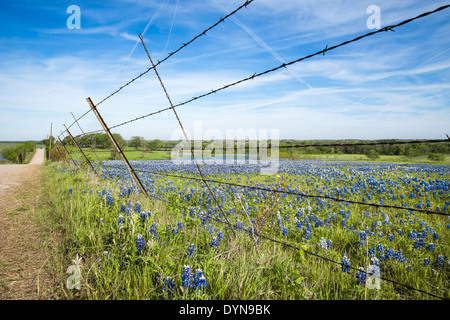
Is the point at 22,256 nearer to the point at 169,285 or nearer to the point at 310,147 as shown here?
the point at 169,285

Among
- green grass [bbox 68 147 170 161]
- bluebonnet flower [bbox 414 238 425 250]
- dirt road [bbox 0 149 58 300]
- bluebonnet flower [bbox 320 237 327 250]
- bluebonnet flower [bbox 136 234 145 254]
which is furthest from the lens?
green grass [bbox 68 147 170 161]

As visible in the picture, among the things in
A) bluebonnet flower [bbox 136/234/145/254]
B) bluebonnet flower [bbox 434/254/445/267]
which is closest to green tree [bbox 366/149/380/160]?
bluebonnet flower [bbox 434/254/445/267]

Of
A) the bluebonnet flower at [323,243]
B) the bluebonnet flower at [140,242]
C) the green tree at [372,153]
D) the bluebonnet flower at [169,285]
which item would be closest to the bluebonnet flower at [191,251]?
the bluebonnet flower at [169,285]

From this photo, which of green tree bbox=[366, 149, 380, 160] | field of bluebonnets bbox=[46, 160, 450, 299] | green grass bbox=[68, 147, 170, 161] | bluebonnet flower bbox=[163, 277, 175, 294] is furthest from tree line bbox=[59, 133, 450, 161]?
green tree bbox=[366, 149, 380, 160]

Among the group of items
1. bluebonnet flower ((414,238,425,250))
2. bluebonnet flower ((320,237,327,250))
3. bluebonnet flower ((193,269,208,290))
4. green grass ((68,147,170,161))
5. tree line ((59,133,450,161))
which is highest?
tree line ((59,133,450,161))

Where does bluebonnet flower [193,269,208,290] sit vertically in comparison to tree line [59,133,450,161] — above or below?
below

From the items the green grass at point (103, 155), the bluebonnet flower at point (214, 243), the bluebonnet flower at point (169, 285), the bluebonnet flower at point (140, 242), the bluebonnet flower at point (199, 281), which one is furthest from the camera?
the green grass at point (103, 155)

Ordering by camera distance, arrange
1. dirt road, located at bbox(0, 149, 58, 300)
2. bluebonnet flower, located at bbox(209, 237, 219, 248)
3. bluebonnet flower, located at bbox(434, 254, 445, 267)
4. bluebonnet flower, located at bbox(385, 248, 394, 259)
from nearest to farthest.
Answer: dirt road, located at bbox(0, 149, 58, 300) < bluebonnet flower, located at bbox(209, 237, 219, 248) < bluebonnet flower, located at bbox(434, 254, 445, 267) < bluebonnet flower, located at bbox(385, 248, 394, 259)

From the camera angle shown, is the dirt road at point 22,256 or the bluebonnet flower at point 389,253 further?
the bluebonnet flower at point 389,253

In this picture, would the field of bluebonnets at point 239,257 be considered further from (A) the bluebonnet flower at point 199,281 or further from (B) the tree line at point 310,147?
(B) the tree line at point 310,147

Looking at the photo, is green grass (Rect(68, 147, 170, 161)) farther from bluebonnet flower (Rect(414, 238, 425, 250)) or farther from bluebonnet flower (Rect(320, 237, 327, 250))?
bluebonnet flower (Rect(414, 238, 425, 250))

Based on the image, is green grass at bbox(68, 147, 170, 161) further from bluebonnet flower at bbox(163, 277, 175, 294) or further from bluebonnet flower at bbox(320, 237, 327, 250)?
bluebonnet flower at bbox(163, 277, 175, 294)

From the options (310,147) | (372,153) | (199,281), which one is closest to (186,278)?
(199,281)

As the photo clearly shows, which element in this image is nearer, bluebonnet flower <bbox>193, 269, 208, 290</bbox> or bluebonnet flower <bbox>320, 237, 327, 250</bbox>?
bluebonnet flower <bbox>193, 269, 208, 290</bbox>
